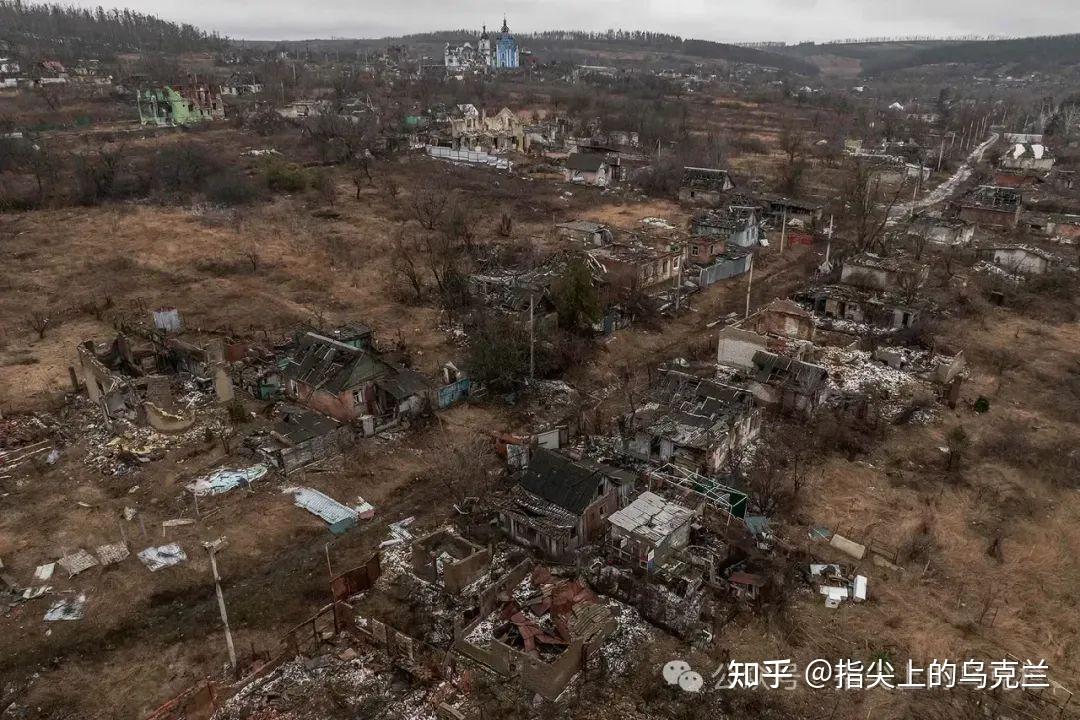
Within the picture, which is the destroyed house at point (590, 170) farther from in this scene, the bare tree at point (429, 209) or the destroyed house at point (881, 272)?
the destroyed house at point (881, 272)

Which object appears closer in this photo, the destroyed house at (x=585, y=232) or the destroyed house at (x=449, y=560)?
the destroyed house at (x=449, y=560)

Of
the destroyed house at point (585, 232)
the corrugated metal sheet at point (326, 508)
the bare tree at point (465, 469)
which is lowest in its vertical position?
the corrugated metal sheet at point (326, 508)

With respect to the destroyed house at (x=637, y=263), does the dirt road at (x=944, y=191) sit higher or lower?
higher

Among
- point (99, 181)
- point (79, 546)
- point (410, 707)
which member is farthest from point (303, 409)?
point (99, 181)

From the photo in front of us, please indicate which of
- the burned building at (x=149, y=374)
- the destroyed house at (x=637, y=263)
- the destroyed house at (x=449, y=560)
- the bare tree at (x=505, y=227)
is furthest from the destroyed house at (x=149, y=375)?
the bare tree at (x=505, y=227)

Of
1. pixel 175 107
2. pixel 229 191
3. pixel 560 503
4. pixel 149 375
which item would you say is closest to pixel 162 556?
pixel 560 503

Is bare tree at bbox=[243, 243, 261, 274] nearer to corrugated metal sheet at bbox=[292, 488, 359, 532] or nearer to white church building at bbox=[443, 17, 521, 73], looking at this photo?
corrugated metal sheet at bbox=[292, 488, 359, 532]

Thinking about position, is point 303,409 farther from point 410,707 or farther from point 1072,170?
point 1072,170
